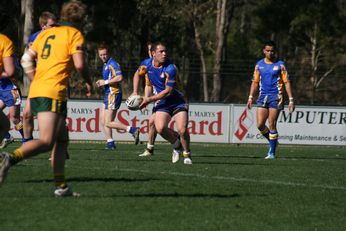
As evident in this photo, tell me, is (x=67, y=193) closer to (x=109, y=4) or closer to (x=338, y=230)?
(x=338, y=230)

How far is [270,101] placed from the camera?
54.6 feet

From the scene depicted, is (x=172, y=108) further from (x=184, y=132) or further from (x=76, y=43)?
(x=76, y=43)

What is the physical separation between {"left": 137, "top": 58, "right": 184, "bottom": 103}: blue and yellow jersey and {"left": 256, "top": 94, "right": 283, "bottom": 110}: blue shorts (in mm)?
2885

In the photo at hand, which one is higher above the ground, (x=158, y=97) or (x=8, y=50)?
(x=8, y=50)

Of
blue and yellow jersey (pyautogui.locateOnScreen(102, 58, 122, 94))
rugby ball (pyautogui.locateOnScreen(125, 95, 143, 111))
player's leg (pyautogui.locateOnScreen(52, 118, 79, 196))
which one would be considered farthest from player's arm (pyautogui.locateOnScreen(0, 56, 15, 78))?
blue and yellow jersey (pyautogui.locateOnScreen(102, 58, 122, 94))

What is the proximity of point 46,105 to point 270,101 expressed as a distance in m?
8.88

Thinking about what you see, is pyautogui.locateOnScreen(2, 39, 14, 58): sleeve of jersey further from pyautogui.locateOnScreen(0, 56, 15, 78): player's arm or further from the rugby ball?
the rugby ball

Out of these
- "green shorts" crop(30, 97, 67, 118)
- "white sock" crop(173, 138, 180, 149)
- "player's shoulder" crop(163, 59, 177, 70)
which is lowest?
"white sock" crop(173, 138, 180, 149)

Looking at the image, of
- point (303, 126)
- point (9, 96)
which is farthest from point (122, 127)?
point (303, 126)

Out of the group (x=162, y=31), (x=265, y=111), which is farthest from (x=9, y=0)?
(x=265, y=111)

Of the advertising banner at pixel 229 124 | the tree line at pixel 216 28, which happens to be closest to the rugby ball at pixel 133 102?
the advertising banner at pixel 229 124

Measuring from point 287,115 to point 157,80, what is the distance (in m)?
10.5

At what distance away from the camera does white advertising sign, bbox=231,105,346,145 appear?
2416cm

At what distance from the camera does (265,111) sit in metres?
16.7
